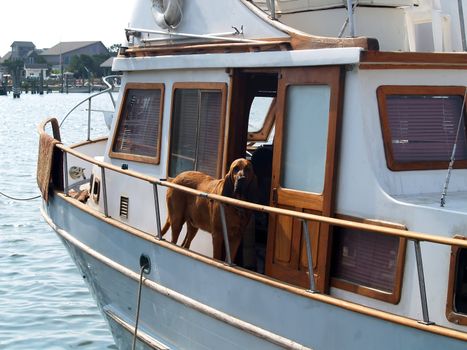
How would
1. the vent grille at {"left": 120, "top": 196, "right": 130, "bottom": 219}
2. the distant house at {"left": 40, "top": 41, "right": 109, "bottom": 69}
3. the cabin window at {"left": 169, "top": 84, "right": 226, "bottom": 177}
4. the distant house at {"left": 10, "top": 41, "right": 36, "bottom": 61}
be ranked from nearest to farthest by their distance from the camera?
the cabin window at {"left": 169, "top": 84, "right": 226, "bottom": 177}, the vent grille at {"left": 120, "top": 196, "right": 130, "bottom": 219}, the distant house at {"left": 40, "top": 41, "right": 109, "bottom": 69}, the distant house at {"left": 10, "top": 41, "right": 36, "bottom": 61}

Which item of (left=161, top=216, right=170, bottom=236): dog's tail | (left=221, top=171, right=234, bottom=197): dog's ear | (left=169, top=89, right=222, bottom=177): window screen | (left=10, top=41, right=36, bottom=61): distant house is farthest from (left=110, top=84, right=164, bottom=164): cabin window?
(left=10, top=41, right=36, bottom=61): distant house

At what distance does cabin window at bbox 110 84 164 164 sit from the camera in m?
8.93

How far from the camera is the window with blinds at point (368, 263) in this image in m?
6.29

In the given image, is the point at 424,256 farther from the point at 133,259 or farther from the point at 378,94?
the point at 133,259

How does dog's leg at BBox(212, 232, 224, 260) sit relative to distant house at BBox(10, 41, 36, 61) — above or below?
below

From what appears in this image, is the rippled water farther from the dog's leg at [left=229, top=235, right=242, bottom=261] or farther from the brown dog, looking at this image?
the dog's leg at [left=229, top=235, right=242, bottom=261]

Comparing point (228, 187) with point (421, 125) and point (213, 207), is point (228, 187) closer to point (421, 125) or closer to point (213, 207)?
point (213, 207)

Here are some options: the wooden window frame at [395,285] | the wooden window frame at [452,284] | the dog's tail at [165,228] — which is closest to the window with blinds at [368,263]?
the wooden window frame at [395,285]

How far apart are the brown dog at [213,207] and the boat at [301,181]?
9 cm

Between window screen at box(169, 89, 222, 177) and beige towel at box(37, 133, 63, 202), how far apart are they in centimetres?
184

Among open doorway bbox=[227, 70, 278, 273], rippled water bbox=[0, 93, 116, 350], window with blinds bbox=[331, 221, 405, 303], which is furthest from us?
rippled water bbox=[0, 93, 116, 350]

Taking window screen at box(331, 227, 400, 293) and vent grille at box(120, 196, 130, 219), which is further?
vent grille at box(120, 196, 130, 219)

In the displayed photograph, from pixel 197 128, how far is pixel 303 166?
1.54 metres

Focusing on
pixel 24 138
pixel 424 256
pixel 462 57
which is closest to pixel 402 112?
pixel 462 57
